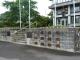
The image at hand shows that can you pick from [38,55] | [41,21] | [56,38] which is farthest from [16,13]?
[38,55]

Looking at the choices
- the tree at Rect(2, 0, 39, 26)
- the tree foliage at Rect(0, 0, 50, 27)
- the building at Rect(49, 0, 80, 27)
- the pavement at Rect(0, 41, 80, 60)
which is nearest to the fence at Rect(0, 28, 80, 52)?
the pavement at Rect(0, 41, 80, 60)

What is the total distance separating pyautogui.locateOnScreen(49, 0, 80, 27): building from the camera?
144 feet

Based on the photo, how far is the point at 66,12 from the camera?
4716 cm

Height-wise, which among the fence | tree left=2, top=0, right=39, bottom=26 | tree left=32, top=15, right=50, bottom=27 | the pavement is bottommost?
the pavement

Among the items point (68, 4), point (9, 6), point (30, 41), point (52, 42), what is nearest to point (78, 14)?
point (68, 4)

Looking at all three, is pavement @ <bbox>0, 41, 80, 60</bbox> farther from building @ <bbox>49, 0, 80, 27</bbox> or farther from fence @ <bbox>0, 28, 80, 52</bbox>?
building @ <bbox>49, 0, 80, 27</bbox>

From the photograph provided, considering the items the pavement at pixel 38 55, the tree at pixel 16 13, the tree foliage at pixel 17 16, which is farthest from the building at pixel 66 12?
the pavement at pixel 38 55

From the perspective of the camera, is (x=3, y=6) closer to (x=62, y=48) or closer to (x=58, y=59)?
(x=62, y=48)

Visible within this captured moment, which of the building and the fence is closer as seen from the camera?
the fence

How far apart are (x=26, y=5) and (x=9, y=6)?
3400 mm

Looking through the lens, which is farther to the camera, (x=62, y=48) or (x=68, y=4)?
(x=68, y=4)

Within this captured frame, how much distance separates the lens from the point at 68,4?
45094 millimetres

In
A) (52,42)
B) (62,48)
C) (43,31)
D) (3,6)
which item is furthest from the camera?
(3,6)

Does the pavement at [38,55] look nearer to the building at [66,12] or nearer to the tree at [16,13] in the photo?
the building at [66,12]
